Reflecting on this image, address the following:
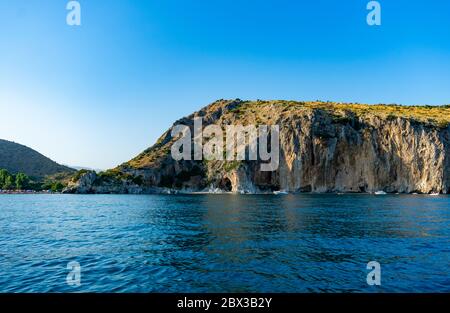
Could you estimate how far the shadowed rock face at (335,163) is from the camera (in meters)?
140

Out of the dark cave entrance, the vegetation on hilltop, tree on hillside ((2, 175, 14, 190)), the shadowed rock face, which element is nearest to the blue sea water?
the shadowed rock face

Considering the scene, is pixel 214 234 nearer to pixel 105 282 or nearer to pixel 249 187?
pixel 105 282

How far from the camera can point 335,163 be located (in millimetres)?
152375

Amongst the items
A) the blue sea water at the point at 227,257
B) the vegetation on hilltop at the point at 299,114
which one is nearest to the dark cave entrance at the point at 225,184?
the vegetation on hilltop at the point at 299,114

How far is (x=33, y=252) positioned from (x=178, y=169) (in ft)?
491

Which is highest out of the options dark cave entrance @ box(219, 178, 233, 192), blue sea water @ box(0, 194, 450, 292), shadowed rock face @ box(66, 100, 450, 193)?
shadowed rock face @ box(66, 100, 450, 193)

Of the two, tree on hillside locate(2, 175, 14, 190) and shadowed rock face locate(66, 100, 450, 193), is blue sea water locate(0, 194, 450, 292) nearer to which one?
shadowed rock face locate(66, 100, 450, 193)

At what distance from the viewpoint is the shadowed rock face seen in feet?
461

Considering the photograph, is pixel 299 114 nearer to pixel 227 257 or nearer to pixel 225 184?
pixel 225 184

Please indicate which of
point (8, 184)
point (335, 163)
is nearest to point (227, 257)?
point (335, 163)

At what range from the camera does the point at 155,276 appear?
65.2 ft

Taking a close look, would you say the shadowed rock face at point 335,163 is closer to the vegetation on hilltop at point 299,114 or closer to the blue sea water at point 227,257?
the vegetation on hilltop at point 299,114
